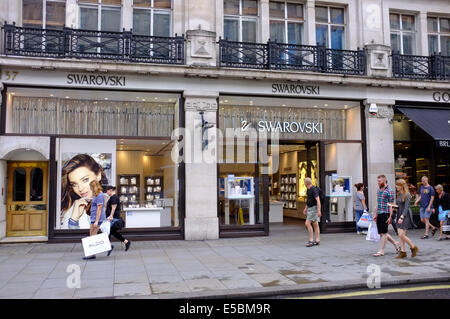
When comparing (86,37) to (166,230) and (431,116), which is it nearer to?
(166,230)

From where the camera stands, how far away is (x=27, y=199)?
12.8 m

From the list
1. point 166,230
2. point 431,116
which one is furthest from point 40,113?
Answer: point 431,116

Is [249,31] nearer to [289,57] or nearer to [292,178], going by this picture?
[289,57]

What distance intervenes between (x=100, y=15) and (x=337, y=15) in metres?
8.38

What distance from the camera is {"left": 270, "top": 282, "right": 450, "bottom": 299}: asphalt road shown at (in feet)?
21.5

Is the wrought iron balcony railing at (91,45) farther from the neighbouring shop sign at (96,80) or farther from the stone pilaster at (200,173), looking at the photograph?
the stone pilaster at (200,173)

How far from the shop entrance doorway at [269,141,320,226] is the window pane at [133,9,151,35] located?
235 inches

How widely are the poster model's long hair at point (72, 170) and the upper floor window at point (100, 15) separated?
162 inches

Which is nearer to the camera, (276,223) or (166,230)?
(166,230)

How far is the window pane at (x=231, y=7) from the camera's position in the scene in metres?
14.2

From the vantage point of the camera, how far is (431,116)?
1498cm

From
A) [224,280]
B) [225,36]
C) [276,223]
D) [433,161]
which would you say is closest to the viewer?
[224,280]

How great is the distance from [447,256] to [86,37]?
11571 millimetres

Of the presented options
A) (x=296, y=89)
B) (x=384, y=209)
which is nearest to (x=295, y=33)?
(x=296, y=89)
